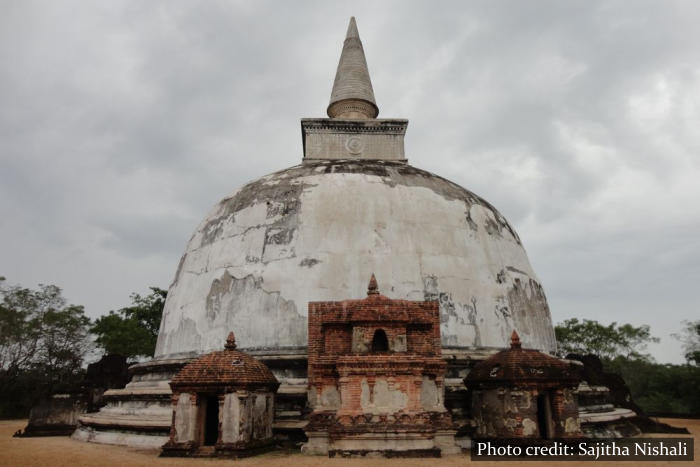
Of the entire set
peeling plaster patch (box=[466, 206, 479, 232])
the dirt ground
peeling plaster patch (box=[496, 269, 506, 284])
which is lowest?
the dirt ground

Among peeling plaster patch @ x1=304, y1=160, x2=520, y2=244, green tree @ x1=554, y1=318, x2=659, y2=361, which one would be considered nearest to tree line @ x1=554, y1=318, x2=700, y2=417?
green tree @ x1=554, y1=318, x2=659, y2=361

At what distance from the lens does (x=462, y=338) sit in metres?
11.0

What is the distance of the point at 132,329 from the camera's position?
31781mm

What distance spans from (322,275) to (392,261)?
1619 mm

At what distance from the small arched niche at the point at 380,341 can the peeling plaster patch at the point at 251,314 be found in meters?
1.93

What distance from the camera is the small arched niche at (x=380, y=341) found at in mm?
9395

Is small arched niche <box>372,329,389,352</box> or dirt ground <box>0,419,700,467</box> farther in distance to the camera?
small arched niche <box>372,329,389,352</box>

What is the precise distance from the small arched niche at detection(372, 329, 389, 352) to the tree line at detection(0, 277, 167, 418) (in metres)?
23.3

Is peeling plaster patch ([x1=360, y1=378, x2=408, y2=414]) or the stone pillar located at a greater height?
peeling plaster patch ([x1=360, y1=378, x2=408, y2=414])

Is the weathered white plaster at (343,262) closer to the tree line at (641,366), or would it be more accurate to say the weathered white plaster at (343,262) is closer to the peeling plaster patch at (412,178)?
the peeling plaster patch at (412,178)

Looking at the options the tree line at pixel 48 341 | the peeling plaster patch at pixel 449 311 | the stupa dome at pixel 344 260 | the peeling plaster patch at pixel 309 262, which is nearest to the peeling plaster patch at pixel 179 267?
the stupa dome at pixel 344 260

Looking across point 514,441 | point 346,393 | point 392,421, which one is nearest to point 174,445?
point 346,393

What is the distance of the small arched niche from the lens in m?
9.39

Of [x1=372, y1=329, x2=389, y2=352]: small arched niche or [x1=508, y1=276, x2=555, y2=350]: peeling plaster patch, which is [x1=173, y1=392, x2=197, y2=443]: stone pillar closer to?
[x1=372, y1=329, x2=389, y2=352]: small arched niche
